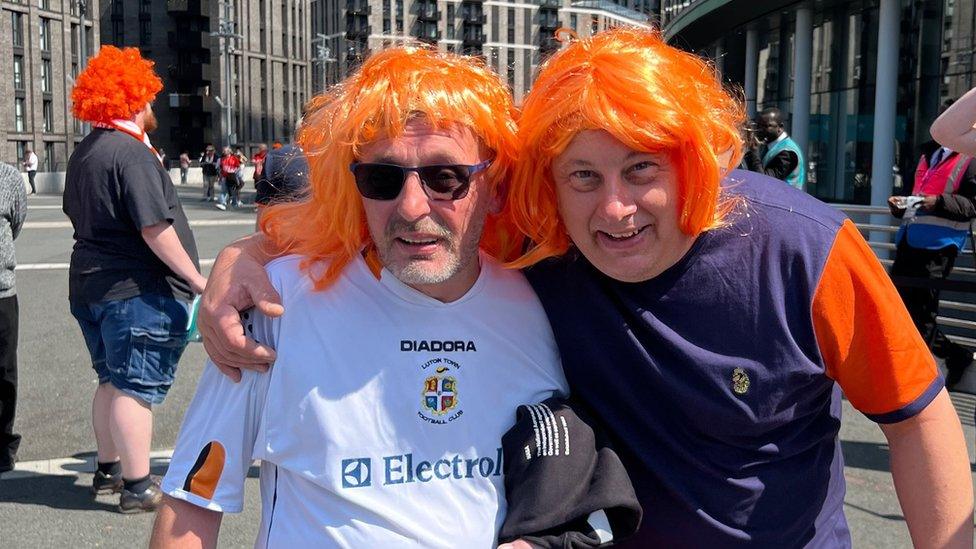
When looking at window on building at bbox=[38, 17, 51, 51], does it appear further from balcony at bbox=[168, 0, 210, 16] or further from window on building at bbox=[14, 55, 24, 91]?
balcony at bbox=[168, 0, 210, 16]

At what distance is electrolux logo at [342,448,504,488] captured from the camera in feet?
6.11

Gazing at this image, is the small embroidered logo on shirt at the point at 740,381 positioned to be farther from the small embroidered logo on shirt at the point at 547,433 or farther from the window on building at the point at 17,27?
the window on building at the point at 17,27

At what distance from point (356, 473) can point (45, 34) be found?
69636 mm

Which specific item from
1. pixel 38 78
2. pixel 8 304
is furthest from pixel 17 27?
pixel 8 304

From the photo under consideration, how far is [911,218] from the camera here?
6.57 m

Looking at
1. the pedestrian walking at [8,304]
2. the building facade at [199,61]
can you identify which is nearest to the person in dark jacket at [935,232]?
the pedestrian walking at [8,304]

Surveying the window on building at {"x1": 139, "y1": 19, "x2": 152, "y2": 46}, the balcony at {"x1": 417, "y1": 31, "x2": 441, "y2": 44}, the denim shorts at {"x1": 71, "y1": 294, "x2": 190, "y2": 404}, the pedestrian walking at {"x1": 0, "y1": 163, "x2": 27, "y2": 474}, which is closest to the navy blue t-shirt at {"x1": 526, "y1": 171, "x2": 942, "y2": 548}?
the balcony at {"x1": 417, "y1": 31, "x2": 441, "y2": 44}

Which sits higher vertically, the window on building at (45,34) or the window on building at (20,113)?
the window on building at (45,34)

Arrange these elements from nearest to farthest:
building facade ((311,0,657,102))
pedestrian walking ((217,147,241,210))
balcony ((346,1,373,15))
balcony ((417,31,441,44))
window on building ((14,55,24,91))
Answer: balcony ((417,31,441,44)), pedestrian walking ((217,147,241,210)), window on building ((14,55,24,91)), balcony ((346,1,373,15)), building facade ((311,0,657,102))

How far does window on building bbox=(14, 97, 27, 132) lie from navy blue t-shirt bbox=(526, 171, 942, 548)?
64205mm

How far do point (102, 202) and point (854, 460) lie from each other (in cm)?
413

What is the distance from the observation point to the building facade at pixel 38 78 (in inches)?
2302

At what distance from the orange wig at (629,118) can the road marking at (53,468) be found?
377 cm

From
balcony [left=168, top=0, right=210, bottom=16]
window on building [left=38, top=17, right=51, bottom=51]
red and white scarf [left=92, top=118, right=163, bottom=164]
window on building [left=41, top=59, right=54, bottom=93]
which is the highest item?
balcony [left=168, top=0, right=210, bottom=16]
